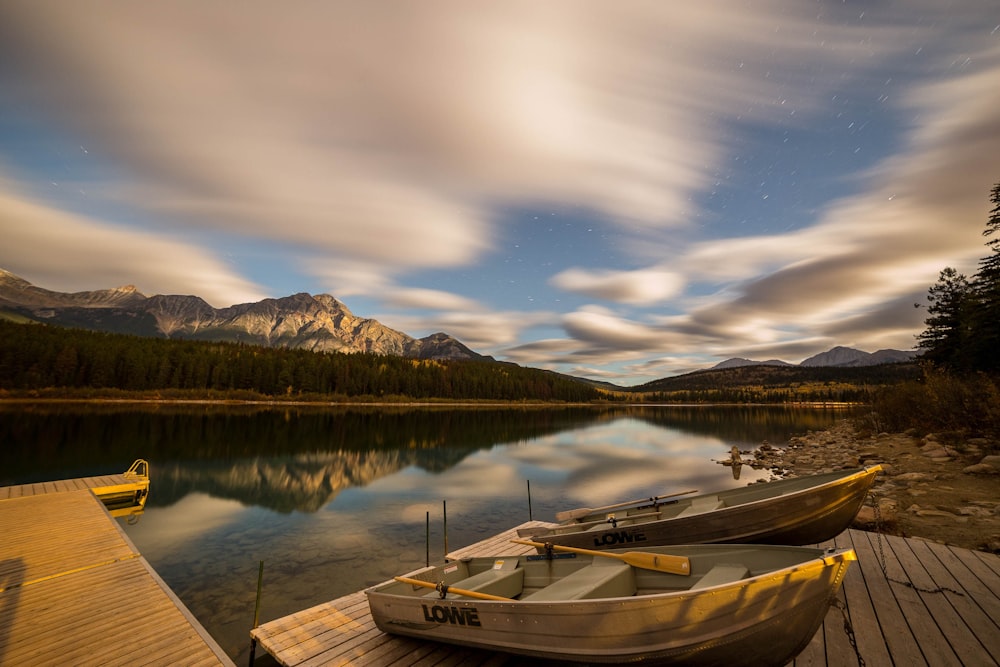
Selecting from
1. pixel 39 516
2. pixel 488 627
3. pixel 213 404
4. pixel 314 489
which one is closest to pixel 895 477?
pixel 488 627

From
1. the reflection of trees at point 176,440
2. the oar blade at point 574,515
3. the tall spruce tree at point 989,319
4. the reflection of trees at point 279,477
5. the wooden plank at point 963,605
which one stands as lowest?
the reflection of trees at point 279,477

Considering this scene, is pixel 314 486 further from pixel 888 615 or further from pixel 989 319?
pixel 989 319

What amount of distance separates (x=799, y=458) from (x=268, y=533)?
130 feet

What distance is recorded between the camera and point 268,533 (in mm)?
20141

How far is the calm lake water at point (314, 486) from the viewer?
1508 cm

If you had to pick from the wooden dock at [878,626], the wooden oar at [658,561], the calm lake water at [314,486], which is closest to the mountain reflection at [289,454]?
the calm lake water at [314,486]

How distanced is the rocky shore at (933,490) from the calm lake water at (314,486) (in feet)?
30.7

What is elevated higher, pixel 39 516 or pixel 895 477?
pixel 895 477

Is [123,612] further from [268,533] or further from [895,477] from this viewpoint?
[895,477]

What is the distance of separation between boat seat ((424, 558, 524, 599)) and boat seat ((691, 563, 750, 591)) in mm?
3391

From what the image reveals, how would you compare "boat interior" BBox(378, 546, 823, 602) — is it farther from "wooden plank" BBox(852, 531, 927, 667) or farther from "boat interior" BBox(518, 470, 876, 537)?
"boat interior" BBox(518, 470, 876, 537)

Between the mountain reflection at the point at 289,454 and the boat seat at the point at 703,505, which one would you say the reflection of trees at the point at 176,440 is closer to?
the mountain reflection at the point at 289,454

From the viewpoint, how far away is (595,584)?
6477 millimetres

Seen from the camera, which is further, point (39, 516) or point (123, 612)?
point (39, 516)
